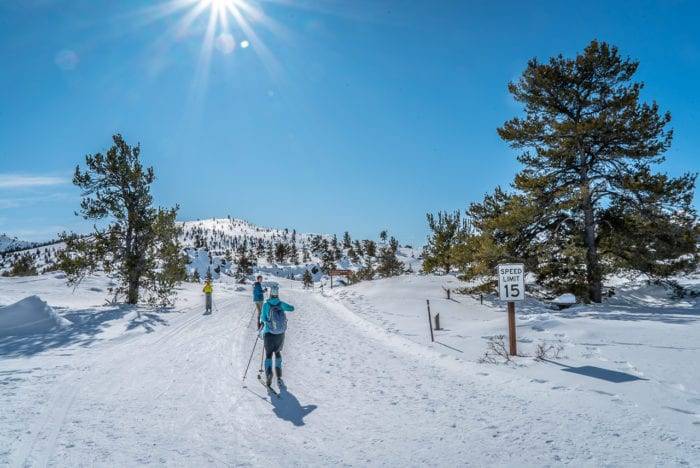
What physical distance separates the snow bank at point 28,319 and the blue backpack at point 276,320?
10.4 metres

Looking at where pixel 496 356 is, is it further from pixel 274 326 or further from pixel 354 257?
pixel 354 257

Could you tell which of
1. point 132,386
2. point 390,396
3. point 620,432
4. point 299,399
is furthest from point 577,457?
point 132,386

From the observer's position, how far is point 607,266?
17500 millimetres

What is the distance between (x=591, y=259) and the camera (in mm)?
17781

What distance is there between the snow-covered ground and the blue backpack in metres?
1.10

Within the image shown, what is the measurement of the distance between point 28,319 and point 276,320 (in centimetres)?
1122

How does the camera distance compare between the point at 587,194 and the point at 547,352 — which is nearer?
the point at 547,352

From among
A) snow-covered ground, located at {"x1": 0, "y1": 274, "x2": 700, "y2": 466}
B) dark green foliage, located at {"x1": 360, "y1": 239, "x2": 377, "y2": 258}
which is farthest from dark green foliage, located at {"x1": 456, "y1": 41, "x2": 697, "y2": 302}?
dark green foliage, located at {"x1": 360, "y1": 239, "x2": 377, "y2": 258}

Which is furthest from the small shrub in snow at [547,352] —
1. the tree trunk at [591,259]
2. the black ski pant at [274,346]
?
the tree trunk at [591,259]

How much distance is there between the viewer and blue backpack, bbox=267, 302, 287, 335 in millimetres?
7578

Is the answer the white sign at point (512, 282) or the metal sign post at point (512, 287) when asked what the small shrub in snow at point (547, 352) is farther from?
the white sign at point (512, 282)

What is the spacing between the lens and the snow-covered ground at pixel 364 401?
4.45m

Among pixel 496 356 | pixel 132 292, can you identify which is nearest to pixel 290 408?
pixel 496 356

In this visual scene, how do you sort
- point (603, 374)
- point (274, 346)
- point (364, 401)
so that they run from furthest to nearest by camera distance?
point (274, 346) < point (603, 374) < point (364, 401)
